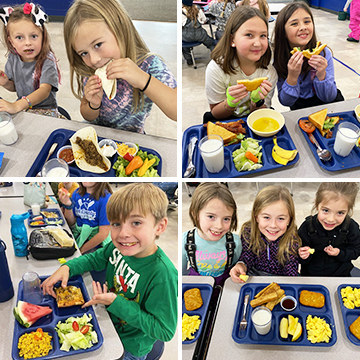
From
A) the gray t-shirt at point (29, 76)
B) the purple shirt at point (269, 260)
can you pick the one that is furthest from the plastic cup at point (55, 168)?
the purple shirt at point (269, 260)

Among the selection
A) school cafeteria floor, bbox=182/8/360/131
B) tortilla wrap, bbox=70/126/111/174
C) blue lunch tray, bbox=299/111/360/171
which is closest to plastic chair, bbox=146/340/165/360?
tortilla wrap, bbox=70/126/111/174

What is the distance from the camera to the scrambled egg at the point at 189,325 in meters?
1.23

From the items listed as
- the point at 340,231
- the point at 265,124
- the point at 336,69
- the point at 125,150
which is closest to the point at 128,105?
the point at 125,150

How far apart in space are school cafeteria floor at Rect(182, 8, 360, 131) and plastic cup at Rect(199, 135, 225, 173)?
73 cm

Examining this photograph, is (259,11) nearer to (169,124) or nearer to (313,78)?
(313,78)

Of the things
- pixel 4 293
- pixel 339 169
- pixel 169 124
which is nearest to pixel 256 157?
pixel 339 169

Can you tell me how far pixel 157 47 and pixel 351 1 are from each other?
54.1 inches

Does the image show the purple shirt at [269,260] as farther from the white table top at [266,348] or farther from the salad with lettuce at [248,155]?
the salad with lettuce at [248,155]

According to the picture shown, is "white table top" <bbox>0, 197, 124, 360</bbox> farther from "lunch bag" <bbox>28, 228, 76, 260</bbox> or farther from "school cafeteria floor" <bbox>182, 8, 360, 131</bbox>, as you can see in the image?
"school cafeteria floor" <bbox>182, 8, 360, 131</bbox>

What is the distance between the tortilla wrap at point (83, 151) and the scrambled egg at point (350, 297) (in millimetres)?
1081

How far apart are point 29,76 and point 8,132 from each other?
418 millimetres

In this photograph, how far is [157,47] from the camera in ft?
4.34

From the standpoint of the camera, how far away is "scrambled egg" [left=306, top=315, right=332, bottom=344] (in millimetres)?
1175

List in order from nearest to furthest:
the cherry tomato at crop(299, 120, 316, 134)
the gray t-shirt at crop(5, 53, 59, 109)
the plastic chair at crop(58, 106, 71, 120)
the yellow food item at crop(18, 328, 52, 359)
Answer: the yellow food item at crop(18, 328, 52, 359), the cherry tomato at crop(299, 120, 316, 134), the gray t-shirt at crop(5, 53, 59, 109), the plastic chair at crop(58, 106, 71, 120)
